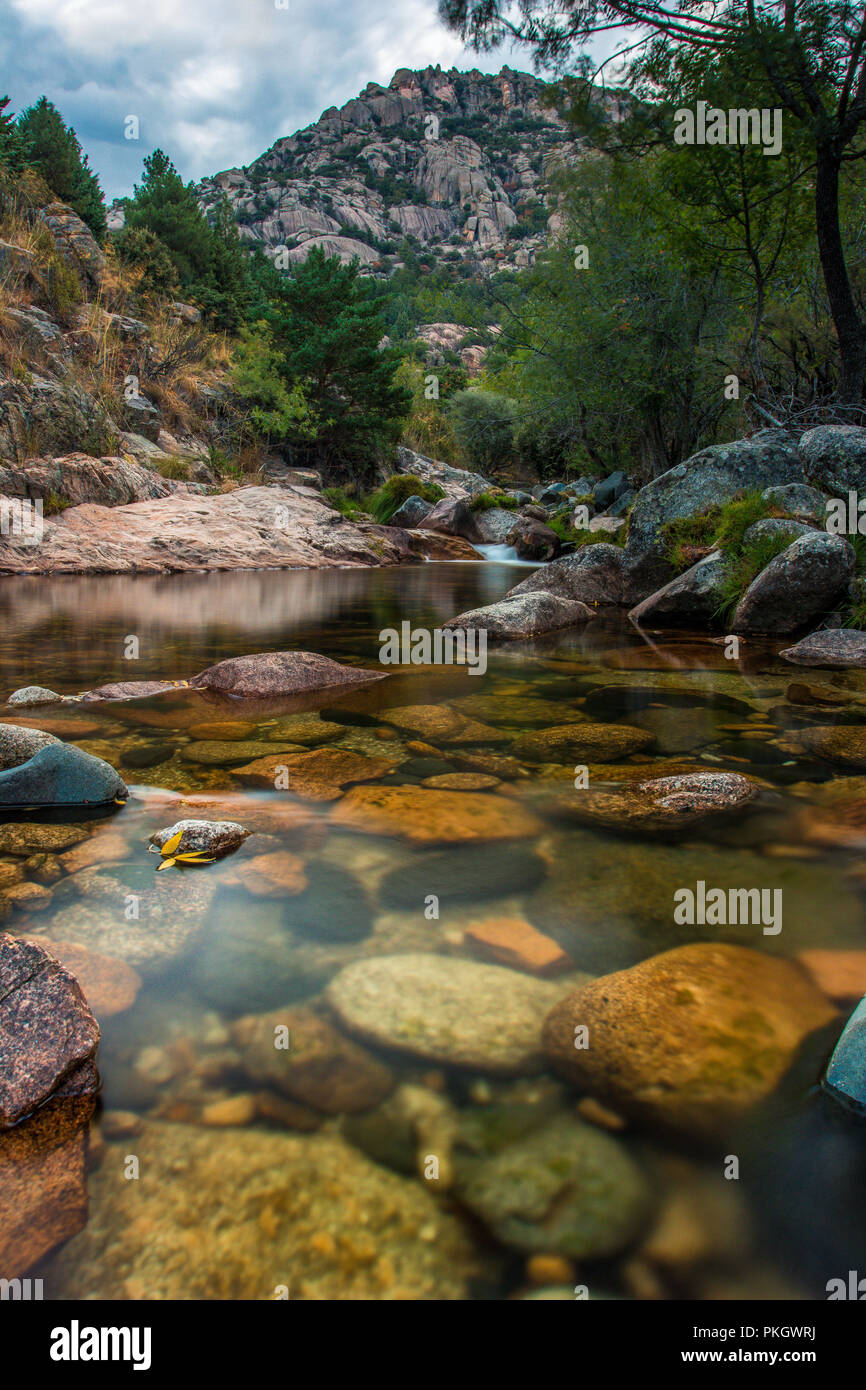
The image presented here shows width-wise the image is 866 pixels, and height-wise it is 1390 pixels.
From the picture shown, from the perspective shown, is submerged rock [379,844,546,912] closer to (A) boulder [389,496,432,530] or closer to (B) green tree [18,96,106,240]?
(A) boulder [389,496,432,530]

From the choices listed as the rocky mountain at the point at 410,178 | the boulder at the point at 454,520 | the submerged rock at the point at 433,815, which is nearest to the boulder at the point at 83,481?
the boulder at the point at 454,520

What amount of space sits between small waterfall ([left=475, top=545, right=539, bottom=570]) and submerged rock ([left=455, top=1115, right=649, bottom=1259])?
17771 millimetres

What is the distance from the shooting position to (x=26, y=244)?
2033cm

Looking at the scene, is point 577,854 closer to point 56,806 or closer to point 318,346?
point 56,806

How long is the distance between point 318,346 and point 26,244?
9.93 meters

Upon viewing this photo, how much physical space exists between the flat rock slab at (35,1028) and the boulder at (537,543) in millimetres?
18364

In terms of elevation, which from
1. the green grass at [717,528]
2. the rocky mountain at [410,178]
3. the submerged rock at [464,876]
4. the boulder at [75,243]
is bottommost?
the submerged rock at [464,876]

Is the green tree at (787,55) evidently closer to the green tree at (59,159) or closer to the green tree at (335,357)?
the green tree at (335,357)

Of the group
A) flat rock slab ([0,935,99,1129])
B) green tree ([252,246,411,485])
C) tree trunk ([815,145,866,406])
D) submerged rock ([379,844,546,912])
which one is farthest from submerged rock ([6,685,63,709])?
green tree ([252,246,411,485])

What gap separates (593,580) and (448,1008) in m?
9.44

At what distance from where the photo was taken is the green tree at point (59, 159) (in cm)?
3059

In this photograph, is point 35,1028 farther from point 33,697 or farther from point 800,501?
→ point 800,501

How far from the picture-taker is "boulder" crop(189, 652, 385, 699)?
542cm

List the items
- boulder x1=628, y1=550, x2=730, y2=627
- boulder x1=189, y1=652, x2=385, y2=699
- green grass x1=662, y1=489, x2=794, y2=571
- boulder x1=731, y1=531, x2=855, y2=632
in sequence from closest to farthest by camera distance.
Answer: boulder x1=189, y1=652, x2=385, y2=699 < boulder x1=731, y1=531, x2=855, y2=632 < green grass x1=662, y1=489, x2=794, y2=571 < boulder x1=628, y1=550, x2=730, y2=627
